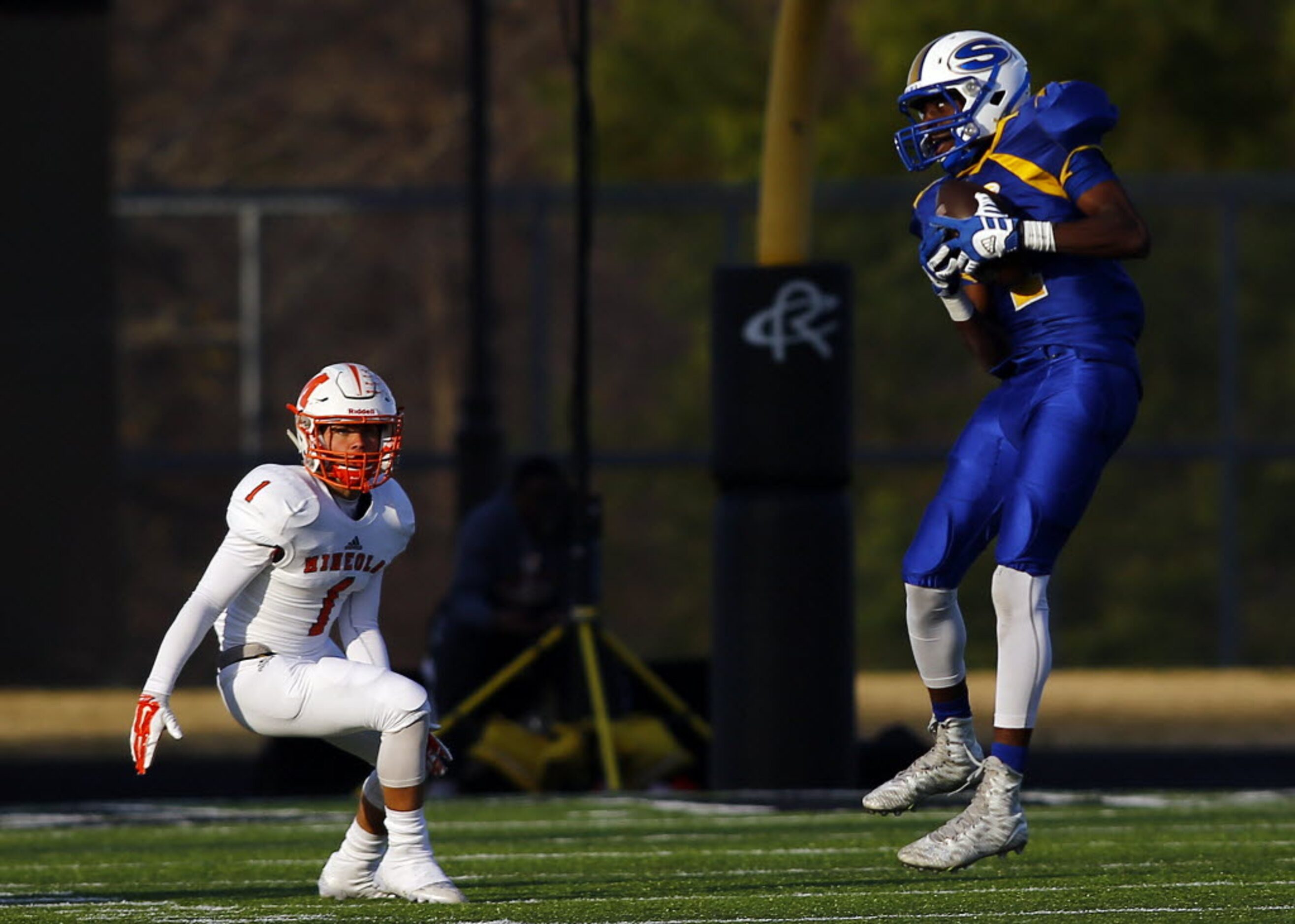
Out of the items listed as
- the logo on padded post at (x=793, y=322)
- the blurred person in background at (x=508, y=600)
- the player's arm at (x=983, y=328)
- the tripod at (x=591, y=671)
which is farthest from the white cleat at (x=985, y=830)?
the blurred person in background at (x=508, y=600)

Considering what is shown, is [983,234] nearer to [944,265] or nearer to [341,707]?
[944,265]

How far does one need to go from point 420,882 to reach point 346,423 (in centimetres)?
118

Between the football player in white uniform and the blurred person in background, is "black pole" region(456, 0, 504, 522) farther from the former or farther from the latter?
the football player in white uniform

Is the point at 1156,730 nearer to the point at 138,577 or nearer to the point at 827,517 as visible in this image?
the point at 827,517

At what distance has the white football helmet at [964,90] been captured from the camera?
25.3 feet

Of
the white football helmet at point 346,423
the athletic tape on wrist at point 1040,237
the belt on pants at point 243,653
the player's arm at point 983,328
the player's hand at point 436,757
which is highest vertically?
the athletic tape on wrist at point 1040,237

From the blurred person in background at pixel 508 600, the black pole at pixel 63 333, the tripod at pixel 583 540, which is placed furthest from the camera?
the black pole at pixel 63 333

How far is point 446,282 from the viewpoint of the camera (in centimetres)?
3103

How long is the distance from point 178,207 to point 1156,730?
6667mm

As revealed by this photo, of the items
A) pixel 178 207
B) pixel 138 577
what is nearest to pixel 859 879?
pixel 178 207

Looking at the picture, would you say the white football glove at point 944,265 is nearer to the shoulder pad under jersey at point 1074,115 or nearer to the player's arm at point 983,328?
the player's arm at point 983,328

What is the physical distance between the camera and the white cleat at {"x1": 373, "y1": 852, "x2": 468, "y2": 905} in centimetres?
734

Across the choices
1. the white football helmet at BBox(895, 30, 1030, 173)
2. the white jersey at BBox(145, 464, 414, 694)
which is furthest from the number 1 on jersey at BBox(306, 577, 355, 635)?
the white football helmet at BBox(895, 30, 1030, 173)

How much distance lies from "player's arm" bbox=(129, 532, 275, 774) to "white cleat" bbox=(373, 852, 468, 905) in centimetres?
64
